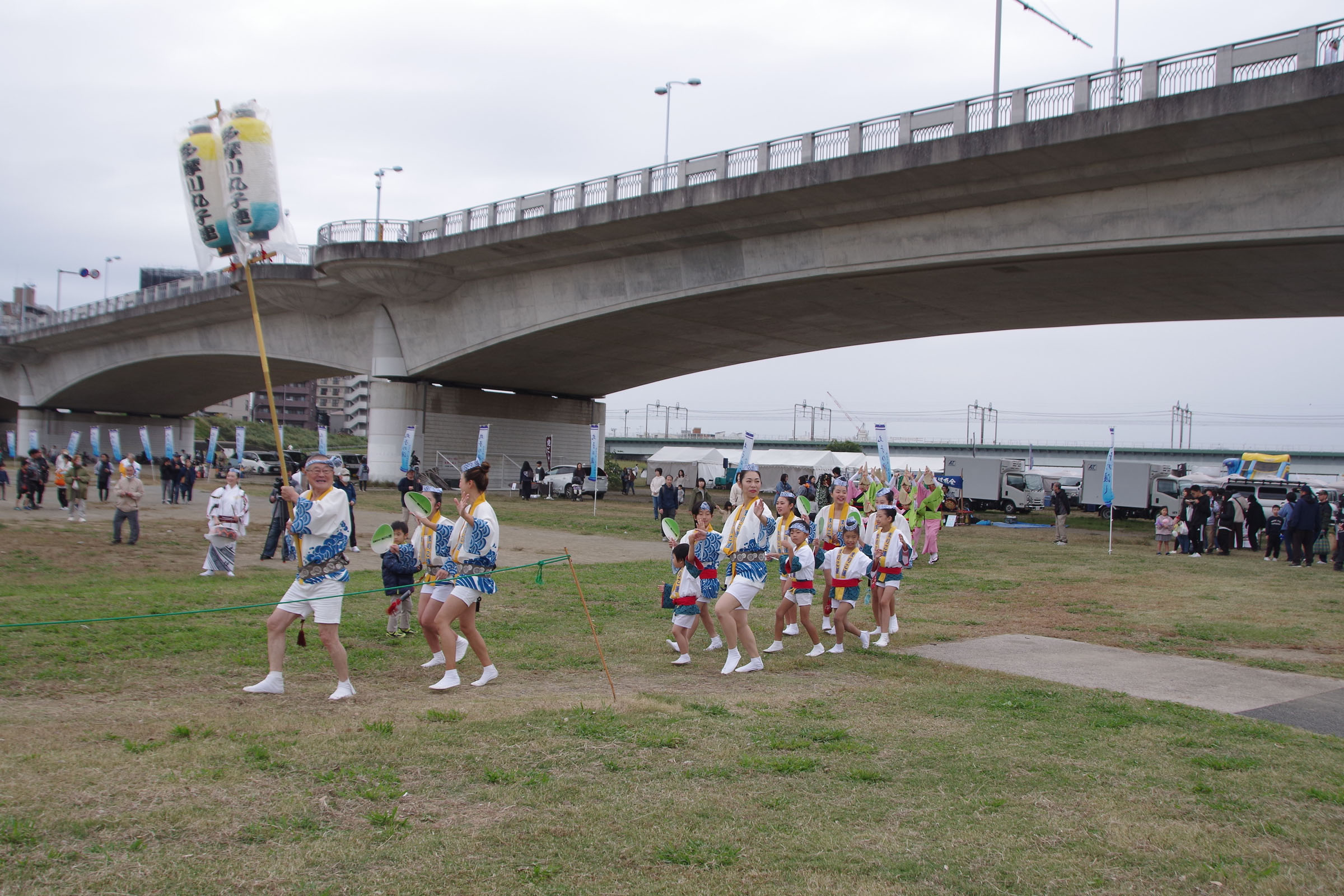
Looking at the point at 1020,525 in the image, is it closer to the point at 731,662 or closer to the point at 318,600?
the point at 731,662

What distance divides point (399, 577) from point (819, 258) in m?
20.9

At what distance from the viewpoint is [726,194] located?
89.7 feet

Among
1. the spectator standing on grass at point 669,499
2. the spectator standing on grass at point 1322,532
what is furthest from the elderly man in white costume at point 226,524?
the spectator standing on grass at point 1322,532

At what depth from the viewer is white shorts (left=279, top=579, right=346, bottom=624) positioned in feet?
23.7

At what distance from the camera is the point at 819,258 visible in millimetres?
28328

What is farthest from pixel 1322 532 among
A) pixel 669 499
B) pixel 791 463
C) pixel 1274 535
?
pixel 791 463

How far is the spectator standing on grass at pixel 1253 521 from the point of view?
85.4 ft

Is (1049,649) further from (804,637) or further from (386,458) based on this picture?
(386,458)

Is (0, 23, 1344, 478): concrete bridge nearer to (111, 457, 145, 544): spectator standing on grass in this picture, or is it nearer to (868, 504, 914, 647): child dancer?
(868, 504, 914, 647): child dancer

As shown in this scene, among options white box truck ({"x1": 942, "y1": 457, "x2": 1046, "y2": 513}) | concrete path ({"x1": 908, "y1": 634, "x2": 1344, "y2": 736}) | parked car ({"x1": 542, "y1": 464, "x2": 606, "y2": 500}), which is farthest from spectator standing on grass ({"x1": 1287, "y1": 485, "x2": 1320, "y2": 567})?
parked car ({"x1": 542, "y1": 464, "x2": 606, "y2": 500})

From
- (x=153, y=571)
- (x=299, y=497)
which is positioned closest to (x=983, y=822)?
(x=299, y=497)

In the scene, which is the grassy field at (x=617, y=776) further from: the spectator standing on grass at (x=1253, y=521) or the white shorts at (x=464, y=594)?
the spectator standing on grass at (x=1253, y=521)

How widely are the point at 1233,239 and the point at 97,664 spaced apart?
22.9 meters

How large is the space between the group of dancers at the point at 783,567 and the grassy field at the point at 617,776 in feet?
1.27
